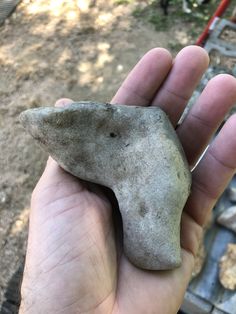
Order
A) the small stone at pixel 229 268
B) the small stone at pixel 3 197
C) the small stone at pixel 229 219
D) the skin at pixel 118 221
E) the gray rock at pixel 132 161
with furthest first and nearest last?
1. the small stone at pixel 3 197
2. the small stone at pixel 229 219
3. the small stone at pixel 229 268
4. the gray rock at pixel 132 161
5. the skin at pixel 118 221

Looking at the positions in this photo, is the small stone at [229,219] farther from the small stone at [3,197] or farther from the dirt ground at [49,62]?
the small stone at [3,197]

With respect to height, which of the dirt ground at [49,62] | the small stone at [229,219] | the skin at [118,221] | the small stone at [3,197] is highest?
the skin at [118,221]

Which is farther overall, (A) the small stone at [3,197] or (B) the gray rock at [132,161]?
(A) the small stone at [3,197]

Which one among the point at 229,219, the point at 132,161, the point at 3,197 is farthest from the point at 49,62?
the point at 132,161

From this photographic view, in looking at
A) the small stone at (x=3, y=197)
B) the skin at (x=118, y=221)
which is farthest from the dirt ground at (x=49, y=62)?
the skin at (x=118, y=221)

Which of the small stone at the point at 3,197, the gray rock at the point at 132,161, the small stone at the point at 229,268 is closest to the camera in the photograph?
the gray rock at the point at 132,161

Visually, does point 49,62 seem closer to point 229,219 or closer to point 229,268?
point 229,219

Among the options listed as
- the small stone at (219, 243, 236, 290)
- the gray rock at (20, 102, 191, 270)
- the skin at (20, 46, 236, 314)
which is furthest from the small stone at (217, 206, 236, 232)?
the gray rock at (20, 102, 191, 270)

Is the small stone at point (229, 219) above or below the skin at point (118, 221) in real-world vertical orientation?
below
